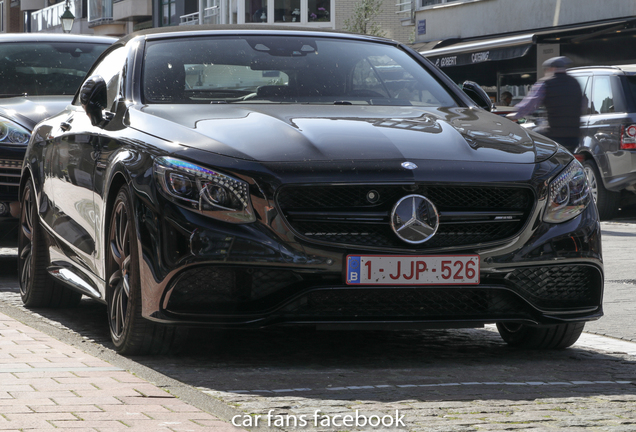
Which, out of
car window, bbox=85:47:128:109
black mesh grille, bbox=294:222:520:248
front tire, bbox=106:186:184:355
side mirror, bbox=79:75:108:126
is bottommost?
front tire, bbox=106:186:184:355

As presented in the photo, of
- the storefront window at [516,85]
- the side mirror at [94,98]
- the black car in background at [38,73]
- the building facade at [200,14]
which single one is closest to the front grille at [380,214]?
the side mirror at [94,98]

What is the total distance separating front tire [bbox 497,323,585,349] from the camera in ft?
18.5

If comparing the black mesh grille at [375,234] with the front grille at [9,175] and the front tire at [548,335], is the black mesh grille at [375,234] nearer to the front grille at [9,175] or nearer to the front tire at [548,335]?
the front tire at [548,335]

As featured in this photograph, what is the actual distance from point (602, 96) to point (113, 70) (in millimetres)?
9663

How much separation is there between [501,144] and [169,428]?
2169 mm

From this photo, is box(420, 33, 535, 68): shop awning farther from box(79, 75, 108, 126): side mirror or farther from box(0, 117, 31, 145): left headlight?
box(79, 75, 108, 126): side mirror

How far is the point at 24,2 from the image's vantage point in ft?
253

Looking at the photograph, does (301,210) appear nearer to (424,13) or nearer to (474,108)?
(474,108)

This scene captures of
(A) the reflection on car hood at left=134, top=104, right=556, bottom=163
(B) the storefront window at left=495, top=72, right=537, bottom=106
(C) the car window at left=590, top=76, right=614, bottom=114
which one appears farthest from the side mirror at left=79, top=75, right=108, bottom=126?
(B) the storefront window at left=495, top=72, right=537, bottom=106

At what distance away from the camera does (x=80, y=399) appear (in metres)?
4.29

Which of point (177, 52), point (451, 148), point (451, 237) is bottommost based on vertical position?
point (451, 237)

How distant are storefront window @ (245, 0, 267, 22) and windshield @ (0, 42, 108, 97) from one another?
36.3 m

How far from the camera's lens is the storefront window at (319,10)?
4462 cm

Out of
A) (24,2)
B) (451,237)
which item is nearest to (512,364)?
(451,237)
